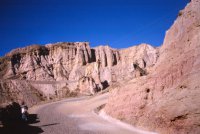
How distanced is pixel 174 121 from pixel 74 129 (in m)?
9.16

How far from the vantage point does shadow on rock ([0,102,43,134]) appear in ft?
65.0

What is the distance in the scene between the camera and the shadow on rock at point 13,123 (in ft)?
65.0

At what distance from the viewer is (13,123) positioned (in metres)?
23.2

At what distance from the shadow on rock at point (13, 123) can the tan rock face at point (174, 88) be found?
897 cm

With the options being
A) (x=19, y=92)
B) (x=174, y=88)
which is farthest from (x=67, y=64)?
(x=174, y=88)

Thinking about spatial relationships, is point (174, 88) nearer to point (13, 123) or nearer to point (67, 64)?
point (13, 123)

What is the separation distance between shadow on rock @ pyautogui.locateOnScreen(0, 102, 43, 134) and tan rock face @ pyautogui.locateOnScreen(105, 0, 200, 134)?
8.97m

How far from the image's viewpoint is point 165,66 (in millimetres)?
18797

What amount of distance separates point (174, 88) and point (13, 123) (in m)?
16.3

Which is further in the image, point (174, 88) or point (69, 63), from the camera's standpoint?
point (69, 63)

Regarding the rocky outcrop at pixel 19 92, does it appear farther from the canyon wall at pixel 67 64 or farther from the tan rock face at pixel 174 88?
the tan rock face at pixel 174 88

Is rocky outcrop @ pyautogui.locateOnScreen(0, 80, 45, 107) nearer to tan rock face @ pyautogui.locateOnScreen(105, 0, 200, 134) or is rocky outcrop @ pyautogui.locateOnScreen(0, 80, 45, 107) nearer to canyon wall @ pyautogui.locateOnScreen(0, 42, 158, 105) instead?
canyon wall @ pyautogui.locateOnScreen(0, 42, 158, 105)

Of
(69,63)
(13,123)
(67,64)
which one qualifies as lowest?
(13,123)

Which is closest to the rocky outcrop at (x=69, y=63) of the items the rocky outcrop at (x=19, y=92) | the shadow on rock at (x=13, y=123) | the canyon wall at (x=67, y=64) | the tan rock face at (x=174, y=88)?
the canyon wall at (x=67, y=64)
